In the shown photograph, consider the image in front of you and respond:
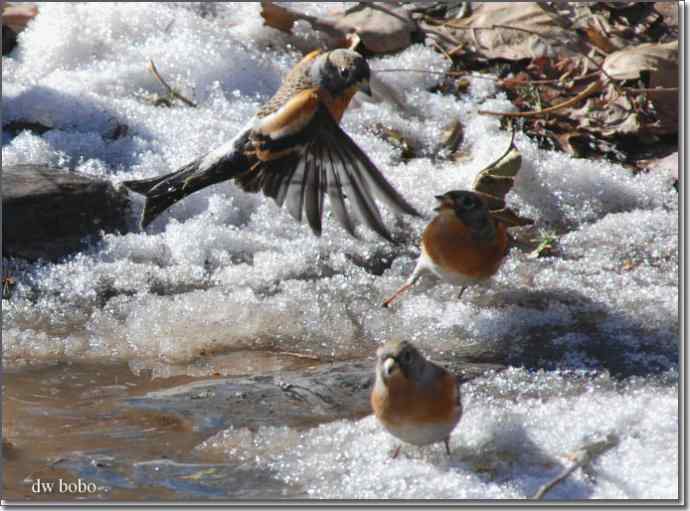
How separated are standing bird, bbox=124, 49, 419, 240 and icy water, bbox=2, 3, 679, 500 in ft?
1.23

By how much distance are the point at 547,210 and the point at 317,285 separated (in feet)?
5.44

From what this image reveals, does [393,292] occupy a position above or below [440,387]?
below

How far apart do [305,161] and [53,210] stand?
149 centimetres

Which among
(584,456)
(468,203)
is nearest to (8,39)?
(468,203)

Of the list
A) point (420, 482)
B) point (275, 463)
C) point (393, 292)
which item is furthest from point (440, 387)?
point (393, 292)

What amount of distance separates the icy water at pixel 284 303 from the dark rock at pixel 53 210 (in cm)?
15

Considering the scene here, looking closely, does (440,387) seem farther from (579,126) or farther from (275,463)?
(579,126)

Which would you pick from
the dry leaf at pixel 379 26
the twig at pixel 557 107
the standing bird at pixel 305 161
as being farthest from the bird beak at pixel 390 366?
the dry leaf at pixel 379 26

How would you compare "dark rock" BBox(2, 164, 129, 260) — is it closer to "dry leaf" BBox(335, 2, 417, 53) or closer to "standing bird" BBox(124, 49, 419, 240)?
"standing bird" BBox(124, 49, 419, 240)

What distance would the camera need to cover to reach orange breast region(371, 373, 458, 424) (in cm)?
386

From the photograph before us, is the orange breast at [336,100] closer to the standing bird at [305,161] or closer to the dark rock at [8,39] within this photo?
the standing bird at [305,161]

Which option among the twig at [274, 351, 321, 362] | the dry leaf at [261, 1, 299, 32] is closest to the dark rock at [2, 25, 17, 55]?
the dry leaf at [261, 1, 299, 32]

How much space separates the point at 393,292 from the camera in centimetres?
556

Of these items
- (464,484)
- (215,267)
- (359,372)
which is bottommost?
(215,267)
